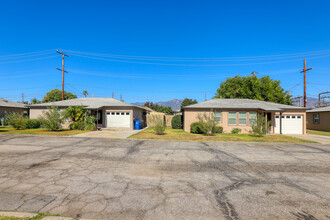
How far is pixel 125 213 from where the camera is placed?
3.04 metres

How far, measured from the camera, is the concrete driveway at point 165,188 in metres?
3.15

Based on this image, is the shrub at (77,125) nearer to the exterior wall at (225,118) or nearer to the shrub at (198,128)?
the exterior wall at (225,118)

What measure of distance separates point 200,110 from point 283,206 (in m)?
16.0

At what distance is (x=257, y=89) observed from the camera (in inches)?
1326

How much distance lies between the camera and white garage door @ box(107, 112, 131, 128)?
20375 millimetres

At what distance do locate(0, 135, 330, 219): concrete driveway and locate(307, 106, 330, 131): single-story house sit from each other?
22648mm

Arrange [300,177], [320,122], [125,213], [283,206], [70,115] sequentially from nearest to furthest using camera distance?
[125,213] → [283,206] → [300,177] → [70,115] → [320,122]

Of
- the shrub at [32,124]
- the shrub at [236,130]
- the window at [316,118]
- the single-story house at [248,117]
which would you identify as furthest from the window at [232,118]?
the shrub at [32,124]

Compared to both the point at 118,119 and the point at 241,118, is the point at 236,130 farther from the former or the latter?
the point at 118,119

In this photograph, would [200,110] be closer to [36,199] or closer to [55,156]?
[55,156]

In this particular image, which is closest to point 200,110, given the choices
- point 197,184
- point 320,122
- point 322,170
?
point 322,170

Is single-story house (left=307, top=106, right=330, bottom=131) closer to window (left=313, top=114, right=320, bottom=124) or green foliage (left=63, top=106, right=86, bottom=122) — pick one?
window (left=313, top=114, right=320, bottom=124)

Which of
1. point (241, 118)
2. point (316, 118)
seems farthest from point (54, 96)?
point (316, 118)

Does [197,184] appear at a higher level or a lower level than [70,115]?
lower
